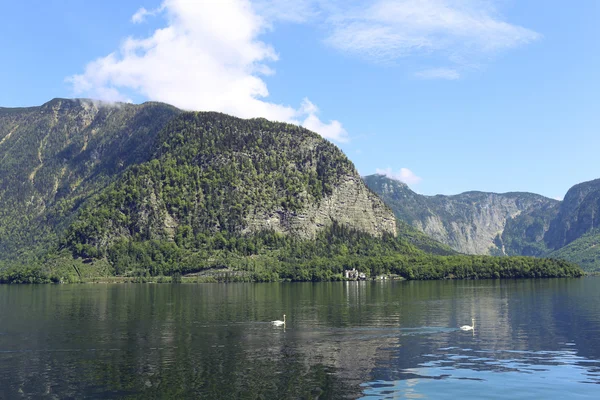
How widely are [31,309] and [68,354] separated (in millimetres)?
75735

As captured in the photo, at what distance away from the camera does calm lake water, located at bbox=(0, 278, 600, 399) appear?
203 feet

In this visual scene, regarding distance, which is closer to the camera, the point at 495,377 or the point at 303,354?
the point at 495,377

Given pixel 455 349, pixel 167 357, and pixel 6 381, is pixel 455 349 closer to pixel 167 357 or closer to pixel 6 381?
pixel 167 357

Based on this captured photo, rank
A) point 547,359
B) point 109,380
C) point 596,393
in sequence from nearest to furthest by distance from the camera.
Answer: point 596,393, point 109,380, point 547,359

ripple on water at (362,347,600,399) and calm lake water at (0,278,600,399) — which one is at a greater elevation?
calm lake water at (0,278,600,399)

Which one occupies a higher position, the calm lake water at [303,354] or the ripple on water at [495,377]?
the calm lake water at [303,354]

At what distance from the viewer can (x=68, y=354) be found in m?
81.9

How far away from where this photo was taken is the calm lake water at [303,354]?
203 feet

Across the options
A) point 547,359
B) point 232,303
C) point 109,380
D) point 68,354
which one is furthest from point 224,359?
point 232,303

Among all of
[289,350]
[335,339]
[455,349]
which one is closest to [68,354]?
[289,350]

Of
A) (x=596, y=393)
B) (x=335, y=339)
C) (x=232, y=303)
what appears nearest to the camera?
(x=596, y=393)

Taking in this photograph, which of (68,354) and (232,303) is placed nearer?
(68,354)

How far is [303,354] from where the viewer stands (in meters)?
80.9

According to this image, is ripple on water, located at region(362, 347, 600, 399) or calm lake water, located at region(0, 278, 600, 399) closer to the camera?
ripple on water, located at region(362, 347, 600, 399)
